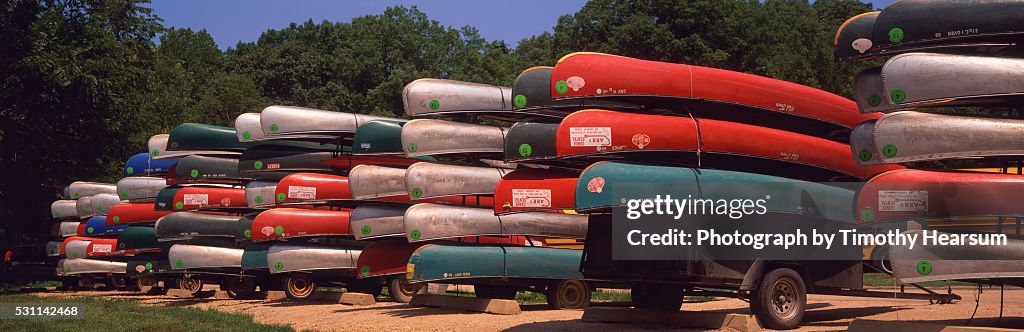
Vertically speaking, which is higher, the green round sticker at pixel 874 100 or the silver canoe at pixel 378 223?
the green round sticker at pixel 874 100

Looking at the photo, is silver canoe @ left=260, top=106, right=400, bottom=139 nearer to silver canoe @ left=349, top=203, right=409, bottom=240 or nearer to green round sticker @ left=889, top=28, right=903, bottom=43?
silver canoe @ left=349, top=203, right=409, bottom=240

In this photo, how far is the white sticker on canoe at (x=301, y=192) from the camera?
2153cm

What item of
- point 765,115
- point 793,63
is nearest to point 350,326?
point 765,115

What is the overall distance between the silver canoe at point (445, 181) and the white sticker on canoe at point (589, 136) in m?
5.67

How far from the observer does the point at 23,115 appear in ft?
104

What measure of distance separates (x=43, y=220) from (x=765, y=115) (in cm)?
2977

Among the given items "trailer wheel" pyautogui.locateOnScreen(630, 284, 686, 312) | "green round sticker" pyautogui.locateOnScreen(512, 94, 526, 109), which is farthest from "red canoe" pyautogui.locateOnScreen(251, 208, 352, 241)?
"trailer wheel" pyautogui.locateOnScreen(630, 284, 686, 312)

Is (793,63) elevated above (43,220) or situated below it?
above

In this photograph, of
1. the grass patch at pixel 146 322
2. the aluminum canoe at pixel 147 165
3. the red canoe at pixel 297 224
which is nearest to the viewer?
the grass patch at pixel 146 322

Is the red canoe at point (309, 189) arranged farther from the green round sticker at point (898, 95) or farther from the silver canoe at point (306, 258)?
the green round sticker at point (898, 95)

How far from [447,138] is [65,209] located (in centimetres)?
1982

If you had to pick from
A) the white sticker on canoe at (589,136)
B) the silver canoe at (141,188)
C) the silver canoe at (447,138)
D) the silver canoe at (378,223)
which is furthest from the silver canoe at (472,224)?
the silver canoe at (141,188)

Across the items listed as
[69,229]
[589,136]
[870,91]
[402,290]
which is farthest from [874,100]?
[69,229]

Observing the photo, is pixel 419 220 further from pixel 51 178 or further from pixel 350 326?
pixel 51 178
